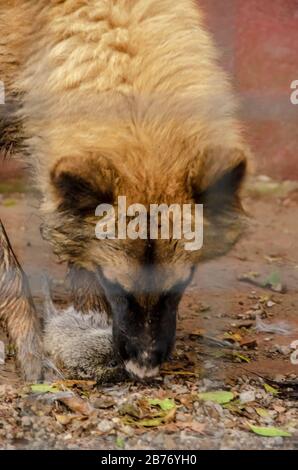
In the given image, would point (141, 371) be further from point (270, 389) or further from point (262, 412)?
point (270, 389)

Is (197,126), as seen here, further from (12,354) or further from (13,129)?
(12,354)

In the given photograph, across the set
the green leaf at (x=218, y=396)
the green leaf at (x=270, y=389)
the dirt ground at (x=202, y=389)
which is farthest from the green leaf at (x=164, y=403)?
the green leaf at (x=270, y=389)

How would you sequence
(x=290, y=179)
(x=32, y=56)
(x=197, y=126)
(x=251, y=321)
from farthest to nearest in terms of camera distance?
(x=290, y=179), (x=251, y=321), (x=32, y=56), (x=197, y=126)

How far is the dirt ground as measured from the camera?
129 inches

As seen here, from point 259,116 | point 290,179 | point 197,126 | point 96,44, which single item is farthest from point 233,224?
point 290,179

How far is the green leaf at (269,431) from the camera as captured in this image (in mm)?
3334

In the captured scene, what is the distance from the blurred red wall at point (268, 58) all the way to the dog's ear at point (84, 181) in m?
2.10

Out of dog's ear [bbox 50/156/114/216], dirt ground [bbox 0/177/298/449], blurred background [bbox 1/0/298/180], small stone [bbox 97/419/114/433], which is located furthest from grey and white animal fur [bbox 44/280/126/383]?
blurred background [bbox 1/0/298/180]

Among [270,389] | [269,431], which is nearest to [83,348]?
[270,389]

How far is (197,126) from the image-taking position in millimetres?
3463

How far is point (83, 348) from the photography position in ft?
12.5

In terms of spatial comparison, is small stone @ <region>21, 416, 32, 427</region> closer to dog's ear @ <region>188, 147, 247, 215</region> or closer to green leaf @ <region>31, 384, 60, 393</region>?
green leaf @ <region>31, 384, 60, 393</region>

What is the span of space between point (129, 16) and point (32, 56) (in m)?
0.40

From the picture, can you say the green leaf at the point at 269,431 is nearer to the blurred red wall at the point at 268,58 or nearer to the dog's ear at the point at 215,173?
the dog's ear at the point at 215,173
